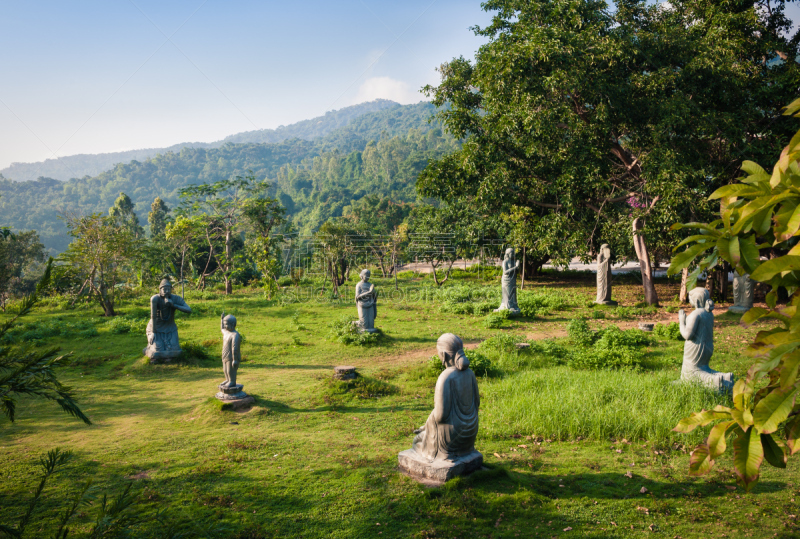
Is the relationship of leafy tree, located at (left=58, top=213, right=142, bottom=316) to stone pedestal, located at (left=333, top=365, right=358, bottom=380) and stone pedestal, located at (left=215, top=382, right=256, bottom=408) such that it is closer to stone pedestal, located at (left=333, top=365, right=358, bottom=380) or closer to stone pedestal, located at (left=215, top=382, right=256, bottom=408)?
stone pedestal, located at (left=215, top=382, right=256, bottom=408)

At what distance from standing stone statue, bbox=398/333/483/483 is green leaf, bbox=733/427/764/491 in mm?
3326

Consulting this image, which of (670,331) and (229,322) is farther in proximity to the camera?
(670,331)

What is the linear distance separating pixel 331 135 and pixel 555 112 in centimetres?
16909

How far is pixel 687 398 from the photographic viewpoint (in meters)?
7.19

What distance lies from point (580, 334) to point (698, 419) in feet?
33.5

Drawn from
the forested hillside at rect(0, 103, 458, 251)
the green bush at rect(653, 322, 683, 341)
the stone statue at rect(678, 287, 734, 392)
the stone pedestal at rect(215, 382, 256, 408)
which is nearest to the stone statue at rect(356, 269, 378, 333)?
the stone pedestal at rect(215, 382, 256, 408)

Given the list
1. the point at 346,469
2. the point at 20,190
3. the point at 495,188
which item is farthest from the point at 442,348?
the point at 20,190

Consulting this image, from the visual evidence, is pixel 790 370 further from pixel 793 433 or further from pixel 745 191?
pixel 745 191

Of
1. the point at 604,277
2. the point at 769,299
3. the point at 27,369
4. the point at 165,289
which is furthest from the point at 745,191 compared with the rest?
the point at 604,277

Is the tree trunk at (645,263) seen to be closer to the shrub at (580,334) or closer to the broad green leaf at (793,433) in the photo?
the shrub at (580,334)

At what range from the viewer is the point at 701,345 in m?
7.68

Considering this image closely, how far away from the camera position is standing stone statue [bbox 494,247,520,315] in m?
15.2

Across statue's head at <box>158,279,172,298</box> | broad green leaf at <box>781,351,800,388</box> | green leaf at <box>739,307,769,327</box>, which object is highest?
green leaf at <box>739,307,769,327</box>

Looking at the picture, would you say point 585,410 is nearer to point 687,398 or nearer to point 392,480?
point 687,398
